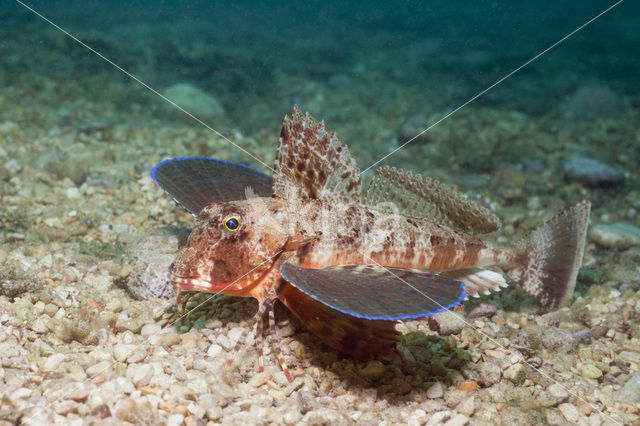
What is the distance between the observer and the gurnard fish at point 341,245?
2.71m

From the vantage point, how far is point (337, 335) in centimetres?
292

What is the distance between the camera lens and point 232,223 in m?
2.97

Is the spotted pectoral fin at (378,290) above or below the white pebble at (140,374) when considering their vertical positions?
above

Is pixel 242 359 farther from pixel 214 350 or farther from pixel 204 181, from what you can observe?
pixel 204 181

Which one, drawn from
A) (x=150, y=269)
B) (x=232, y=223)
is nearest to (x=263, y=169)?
(x=150, y=269)

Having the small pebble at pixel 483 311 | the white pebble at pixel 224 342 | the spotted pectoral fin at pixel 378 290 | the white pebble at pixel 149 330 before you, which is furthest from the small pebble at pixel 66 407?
the small pebble at pixel 483 311

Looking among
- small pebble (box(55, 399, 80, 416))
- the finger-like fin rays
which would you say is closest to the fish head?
the finger-like fin rays

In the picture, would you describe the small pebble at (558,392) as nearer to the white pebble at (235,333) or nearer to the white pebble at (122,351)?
the white pebble at (235,333)

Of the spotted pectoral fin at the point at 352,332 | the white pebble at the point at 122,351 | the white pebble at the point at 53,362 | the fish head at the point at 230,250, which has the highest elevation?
the fish head at the point at 230,250

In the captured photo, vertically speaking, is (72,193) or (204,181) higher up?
(204,181)

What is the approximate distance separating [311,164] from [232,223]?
0.77 metres

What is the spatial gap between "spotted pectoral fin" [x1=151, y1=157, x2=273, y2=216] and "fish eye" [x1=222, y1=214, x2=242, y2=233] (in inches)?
25.2

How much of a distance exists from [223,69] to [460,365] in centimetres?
1112

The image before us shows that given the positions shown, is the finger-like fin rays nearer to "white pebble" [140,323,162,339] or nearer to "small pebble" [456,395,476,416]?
"white pebble" [140,323,162,339]
